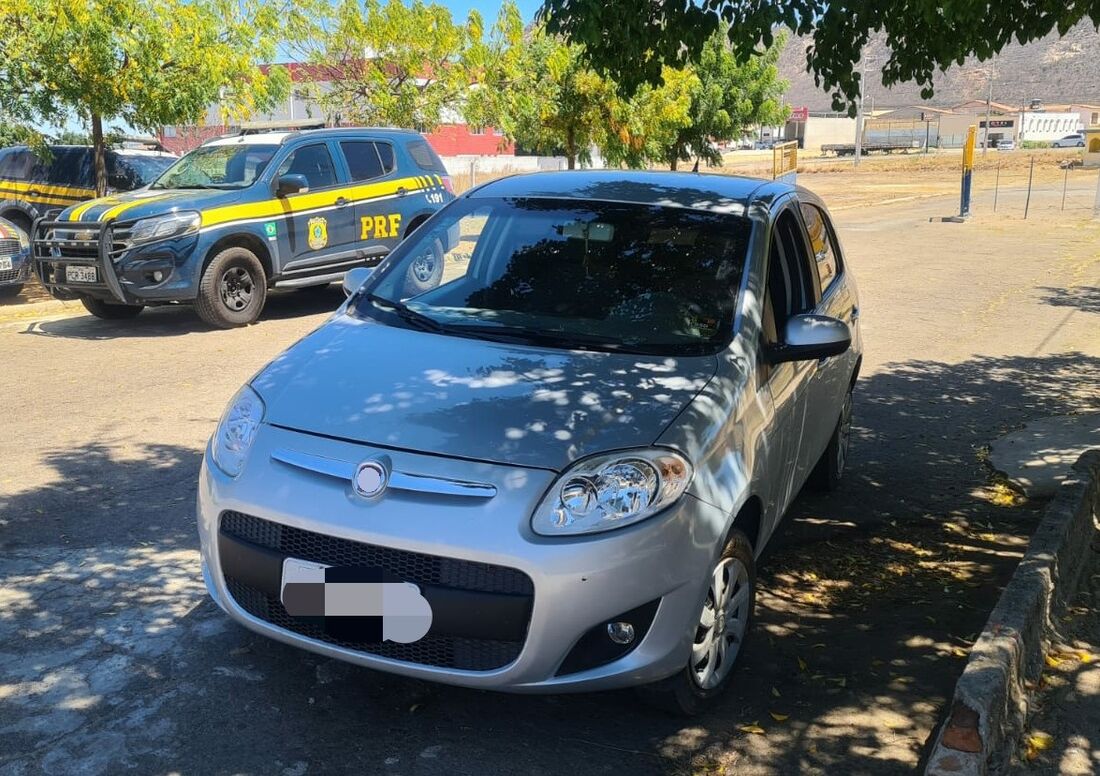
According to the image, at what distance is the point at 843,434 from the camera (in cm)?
601

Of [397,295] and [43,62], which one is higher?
[43,62]

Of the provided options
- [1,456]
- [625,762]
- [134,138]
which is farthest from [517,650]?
[134,138]

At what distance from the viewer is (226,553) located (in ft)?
10.9

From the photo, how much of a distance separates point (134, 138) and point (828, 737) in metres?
15.8

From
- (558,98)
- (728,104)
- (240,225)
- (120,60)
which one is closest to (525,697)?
(240,225)

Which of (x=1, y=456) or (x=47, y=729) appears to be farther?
(x=1, y=456)

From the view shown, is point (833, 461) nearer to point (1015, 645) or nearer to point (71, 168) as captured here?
point (1015, 645)

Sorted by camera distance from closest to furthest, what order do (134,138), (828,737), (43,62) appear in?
(828,737) → (43,62) → (134,138)

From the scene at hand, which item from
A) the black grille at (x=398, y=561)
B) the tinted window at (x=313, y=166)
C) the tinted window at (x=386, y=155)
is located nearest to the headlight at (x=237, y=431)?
the black grille at (x=398, y=561)

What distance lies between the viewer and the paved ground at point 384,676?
326 cm

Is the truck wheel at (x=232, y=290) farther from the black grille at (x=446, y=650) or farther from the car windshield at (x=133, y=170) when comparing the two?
the black grille at (x=446, y=650)

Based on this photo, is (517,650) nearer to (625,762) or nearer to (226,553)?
(625,762)

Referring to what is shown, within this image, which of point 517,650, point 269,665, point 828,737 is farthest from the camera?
point 269,665

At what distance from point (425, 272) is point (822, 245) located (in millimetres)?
2155
